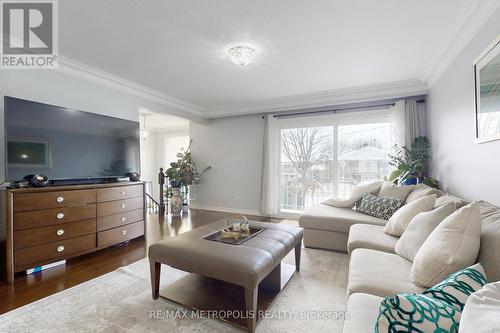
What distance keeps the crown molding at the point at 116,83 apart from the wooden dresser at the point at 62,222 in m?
1.57

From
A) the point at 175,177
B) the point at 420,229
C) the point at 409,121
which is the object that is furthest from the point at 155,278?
the point at 409,121

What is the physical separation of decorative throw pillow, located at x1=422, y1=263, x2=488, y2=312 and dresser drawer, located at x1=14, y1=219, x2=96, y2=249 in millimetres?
3220

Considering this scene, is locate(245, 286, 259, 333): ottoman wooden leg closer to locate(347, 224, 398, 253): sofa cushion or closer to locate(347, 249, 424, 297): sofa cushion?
locate(347, 249, 424, 297): sofa cushion

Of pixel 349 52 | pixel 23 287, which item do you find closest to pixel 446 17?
pixel 349 52

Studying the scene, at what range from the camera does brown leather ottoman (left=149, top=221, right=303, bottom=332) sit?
59.5 inches

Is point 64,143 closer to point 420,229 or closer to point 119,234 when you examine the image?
point 119,234

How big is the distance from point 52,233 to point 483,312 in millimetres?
3344

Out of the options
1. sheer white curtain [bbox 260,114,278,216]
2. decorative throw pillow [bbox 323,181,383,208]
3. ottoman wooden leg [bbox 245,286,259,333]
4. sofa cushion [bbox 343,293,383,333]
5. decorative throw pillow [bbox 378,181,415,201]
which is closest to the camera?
sofa cushion [bbox 343,293,383,333]

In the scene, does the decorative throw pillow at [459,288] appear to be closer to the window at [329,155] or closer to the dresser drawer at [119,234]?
the dresser drawer at [119,234]

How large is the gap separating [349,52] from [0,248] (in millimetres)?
4295

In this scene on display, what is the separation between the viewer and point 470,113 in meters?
2.22

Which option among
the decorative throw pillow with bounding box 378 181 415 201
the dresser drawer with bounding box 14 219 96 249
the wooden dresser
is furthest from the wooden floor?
the decorative throw pillow with bounding box 378 181 415 201

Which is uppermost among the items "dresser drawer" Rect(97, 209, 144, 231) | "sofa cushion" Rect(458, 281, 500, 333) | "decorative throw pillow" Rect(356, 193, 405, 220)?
"sofa cushion" Rect(458, 281, 500, 333)

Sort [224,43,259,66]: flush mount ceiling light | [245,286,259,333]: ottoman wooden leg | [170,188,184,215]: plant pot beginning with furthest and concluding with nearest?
[170,188,184,215]: plant pot → [224,43,259,66]: flush mount ceiling light → [245,286,259,333]: ottoman wooden leg
